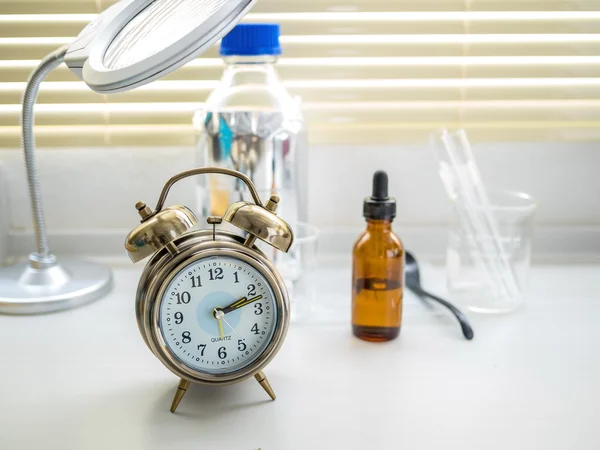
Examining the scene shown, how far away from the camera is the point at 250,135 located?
92 centimetres

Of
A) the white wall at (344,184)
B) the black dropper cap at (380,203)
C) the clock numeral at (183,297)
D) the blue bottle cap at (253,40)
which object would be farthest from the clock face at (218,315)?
the white wall at (344,184)

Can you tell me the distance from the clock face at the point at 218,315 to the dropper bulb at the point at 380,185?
0.21m

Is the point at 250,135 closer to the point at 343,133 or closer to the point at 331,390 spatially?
the point at 343,133

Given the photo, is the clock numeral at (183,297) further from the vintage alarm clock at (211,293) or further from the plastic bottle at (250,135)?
the plastic bottle at (250,135)

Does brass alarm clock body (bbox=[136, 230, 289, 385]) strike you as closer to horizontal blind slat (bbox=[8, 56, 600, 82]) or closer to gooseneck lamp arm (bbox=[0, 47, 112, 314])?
gooseneck lamp arm (bbox=[0, 47, 112, 314])

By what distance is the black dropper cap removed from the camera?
2.51ft

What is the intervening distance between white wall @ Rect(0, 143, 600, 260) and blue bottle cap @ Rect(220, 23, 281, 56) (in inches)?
12.4

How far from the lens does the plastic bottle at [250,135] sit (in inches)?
36.2

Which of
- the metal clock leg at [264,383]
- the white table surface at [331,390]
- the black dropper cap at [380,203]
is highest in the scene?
the black dropper cap at [380,203]

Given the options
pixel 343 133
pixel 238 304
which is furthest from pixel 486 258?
pixel 238 304

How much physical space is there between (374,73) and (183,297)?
1.99 ft

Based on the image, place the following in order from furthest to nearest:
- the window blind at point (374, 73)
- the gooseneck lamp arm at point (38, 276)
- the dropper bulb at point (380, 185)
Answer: the window blind at point (374, 73) < the gooseneck lamp arm at point (38, 276) < the dropper bulb at point (380, 185)

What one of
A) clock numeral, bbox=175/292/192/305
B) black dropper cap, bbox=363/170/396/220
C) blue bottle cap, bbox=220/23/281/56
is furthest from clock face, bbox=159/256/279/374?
blue bottle cap, bbox=220/23/281/56

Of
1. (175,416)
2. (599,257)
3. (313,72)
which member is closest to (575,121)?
(599,257)
